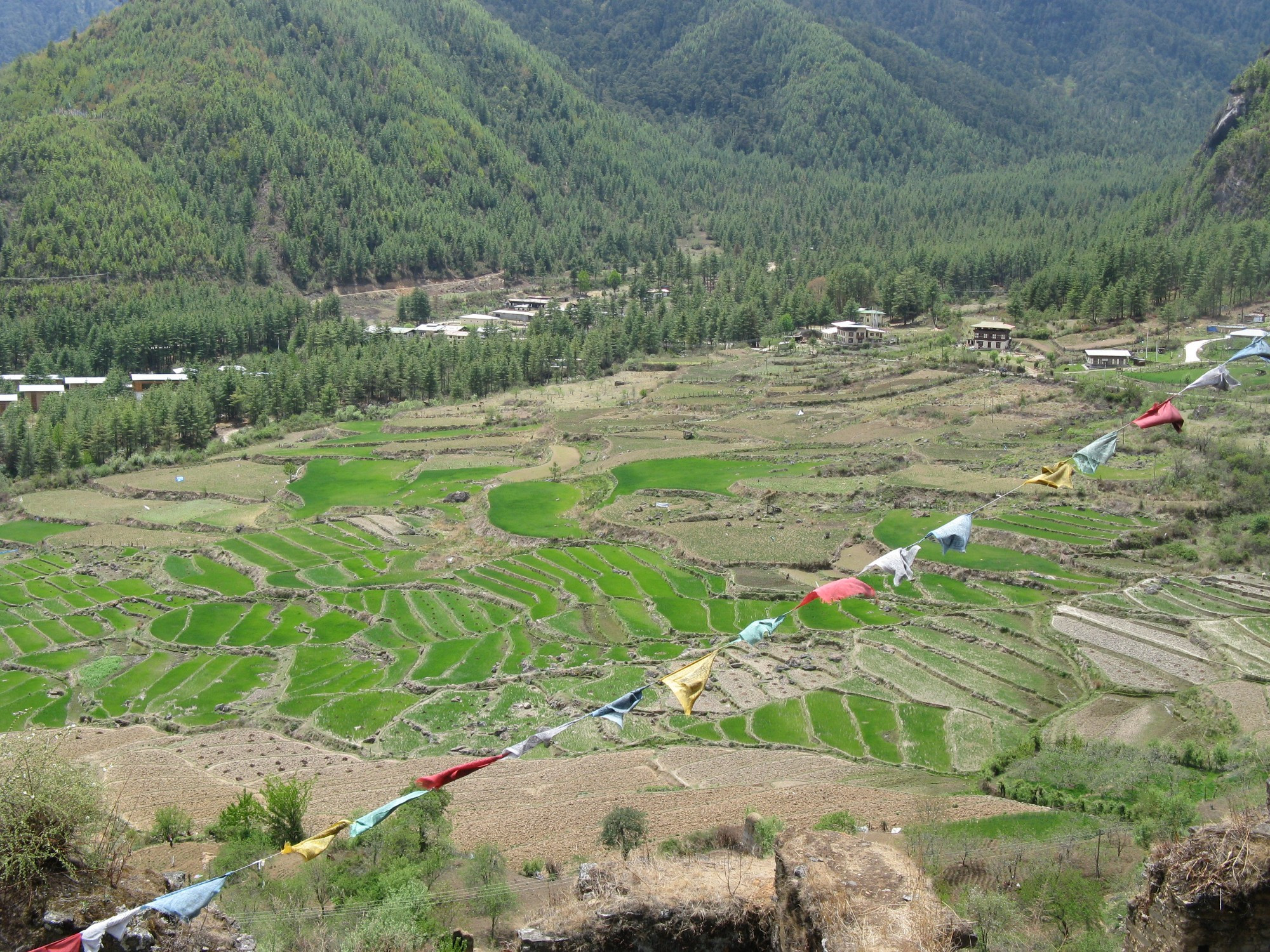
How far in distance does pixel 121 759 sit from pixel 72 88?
190 m

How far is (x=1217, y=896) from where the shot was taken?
50.8 ft

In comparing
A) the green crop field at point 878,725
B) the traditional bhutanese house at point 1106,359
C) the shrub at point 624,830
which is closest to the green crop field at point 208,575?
the green crop field at point 878,725

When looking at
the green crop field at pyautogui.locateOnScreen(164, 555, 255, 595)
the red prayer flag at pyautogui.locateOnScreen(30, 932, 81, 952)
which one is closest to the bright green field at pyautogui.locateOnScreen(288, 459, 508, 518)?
the green crop field at pyautogui.locateOnScreen(164, 555, 255, 595)

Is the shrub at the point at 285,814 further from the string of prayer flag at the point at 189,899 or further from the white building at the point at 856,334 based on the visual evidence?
the white building at the point at 856,334

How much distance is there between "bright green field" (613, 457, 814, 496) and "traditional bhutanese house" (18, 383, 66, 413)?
6975 centimetres

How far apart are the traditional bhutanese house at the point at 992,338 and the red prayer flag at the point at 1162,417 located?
97.4m

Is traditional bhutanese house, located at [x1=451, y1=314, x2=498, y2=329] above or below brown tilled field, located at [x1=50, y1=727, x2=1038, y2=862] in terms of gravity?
above

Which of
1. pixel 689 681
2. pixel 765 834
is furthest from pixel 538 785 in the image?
pixel 689 681

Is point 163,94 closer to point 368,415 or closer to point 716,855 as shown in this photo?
point 368,415

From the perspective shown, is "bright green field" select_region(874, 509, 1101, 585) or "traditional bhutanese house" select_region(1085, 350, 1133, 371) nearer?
"bright green field" select_region(874, 509, 1101, 585)

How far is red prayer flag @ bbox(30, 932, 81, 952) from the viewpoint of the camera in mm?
17000

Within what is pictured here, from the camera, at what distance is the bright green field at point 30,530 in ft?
237

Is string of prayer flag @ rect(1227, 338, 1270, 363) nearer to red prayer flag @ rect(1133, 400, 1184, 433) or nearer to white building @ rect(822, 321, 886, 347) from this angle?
red prayer flag @ rect(1133, 400, 1184, 433)

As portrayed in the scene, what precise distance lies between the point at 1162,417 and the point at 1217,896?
11880 millimetres
